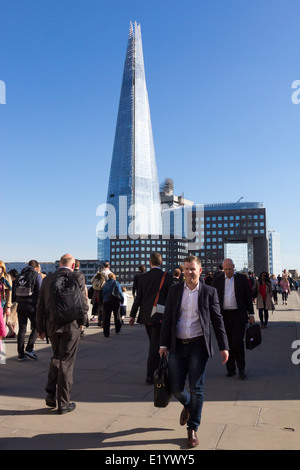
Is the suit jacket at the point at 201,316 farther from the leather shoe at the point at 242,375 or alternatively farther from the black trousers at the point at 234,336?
the black trousers at the point at 234,336

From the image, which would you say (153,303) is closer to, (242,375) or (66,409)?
(242,375)

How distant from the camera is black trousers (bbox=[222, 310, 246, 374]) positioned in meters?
7.86

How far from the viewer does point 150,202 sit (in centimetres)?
16688

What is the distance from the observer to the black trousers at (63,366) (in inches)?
220

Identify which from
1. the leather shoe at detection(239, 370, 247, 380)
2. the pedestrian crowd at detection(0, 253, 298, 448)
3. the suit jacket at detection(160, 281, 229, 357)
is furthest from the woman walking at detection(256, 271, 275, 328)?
the suit jacket at detection(160, 281, 229, 357)

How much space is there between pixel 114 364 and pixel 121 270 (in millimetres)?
156923

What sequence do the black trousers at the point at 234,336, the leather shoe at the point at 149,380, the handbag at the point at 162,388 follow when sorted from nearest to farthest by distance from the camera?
the handbag at the point at 162,388, the leather shoe at the point at 149,380, the black trousers at the point at 234,336

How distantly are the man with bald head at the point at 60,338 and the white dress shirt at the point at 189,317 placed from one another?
61.2 inches

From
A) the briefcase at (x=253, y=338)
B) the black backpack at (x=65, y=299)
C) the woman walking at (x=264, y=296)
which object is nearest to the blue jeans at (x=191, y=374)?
the black backpack at (x=65, y=299)

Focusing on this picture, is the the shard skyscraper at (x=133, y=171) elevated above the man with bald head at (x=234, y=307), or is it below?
above

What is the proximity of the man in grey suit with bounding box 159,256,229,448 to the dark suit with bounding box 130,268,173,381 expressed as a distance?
2.65 meters

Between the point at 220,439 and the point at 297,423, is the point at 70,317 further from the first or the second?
the point at 297,423

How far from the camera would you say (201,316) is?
15.0 ft

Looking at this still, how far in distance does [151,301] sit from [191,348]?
114 inches
